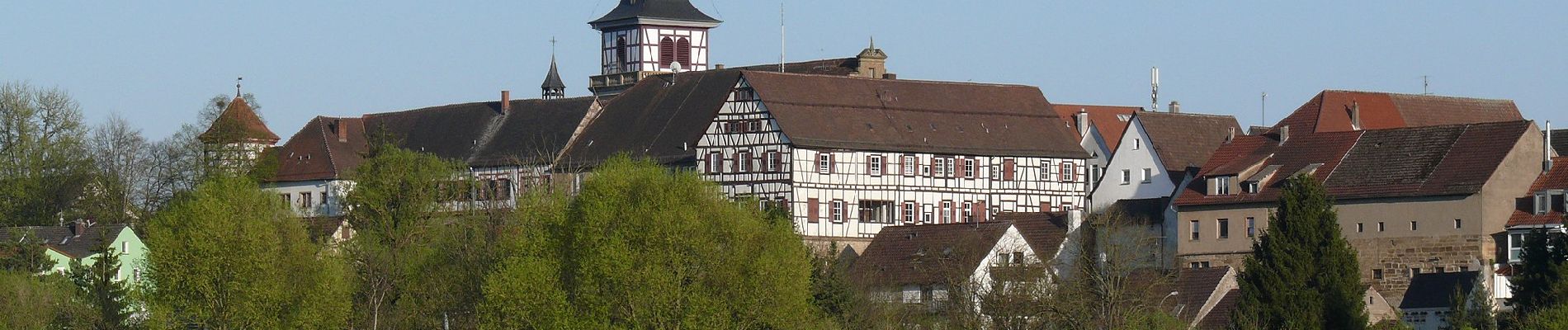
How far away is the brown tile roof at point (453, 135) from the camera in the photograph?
322 ft

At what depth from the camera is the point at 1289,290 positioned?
210 feet

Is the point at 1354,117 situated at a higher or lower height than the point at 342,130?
lower

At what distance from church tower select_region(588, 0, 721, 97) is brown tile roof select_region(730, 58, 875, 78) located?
8.96 m

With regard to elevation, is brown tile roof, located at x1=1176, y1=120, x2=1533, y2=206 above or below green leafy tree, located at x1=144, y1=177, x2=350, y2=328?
above

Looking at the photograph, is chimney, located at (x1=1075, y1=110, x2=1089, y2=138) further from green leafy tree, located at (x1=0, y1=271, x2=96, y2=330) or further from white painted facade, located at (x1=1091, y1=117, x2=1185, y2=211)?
green leafy tree, located at (x1=0, y1=271, x2=96, y2=330)

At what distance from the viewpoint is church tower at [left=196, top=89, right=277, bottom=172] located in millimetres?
99875

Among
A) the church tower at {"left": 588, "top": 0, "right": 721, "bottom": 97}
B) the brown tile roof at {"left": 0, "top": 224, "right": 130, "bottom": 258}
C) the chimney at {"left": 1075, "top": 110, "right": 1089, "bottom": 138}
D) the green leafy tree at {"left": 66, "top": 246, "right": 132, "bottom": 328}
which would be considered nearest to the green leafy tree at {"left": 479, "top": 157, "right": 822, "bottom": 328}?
the green leafy tree at {"left": 66, "top": 246, "right": 132, "bottom": 328}

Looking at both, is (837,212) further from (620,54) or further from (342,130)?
(620,54)

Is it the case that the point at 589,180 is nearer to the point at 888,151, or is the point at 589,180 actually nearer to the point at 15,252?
the point at 888,151

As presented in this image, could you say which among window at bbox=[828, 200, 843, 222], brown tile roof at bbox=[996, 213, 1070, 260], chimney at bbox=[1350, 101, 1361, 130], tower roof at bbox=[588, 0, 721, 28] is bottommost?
brown tile roof at bbox=[996, 213, 1070, 260]

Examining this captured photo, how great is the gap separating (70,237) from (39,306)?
21.4 meters

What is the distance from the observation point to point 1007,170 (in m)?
91.1

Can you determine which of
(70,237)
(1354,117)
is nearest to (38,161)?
(70,237)

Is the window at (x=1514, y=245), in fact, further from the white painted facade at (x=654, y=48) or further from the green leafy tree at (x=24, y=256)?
the white painted facade at (x=654, y=48)
